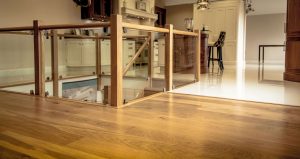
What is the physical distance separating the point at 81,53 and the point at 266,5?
808 cm

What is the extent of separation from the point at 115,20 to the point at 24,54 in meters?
2.99

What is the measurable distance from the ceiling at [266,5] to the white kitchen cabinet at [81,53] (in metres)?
5.16

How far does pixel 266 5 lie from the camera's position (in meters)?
10.0

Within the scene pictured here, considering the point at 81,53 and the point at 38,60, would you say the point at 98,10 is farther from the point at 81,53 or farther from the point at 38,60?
the point at 38,60

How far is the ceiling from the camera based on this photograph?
9212 millimetres

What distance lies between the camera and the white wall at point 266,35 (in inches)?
455

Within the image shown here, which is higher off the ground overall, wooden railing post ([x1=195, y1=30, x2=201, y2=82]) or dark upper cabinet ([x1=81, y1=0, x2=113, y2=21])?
dark upper cabinet ([x1=81, y1=0, x2=113, y2=21])

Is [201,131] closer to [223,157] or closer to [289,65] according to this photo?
[223,157]

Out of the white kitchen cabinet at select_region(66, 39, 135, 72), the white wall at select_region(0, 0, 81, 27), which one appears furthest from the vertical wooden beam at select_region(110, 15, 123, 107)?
the white wall at select_region(0, 0, 81, 27)

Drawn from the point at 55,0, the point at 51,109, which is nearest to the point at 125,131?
the point at 51,109

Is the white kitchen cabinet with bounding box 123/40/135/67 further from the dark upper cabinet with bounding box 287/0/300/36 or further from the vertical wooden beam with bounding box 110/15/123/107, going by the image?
the dark upper cabinet with bounding box 287/0/300/36

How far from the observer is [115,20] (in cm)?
198

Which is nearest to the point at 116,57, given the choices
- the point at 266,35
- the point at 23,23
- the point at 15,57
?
the point at 15,57

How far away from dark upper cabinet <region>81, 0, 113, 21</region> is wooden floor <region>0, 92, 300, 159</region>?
14.9 ft
